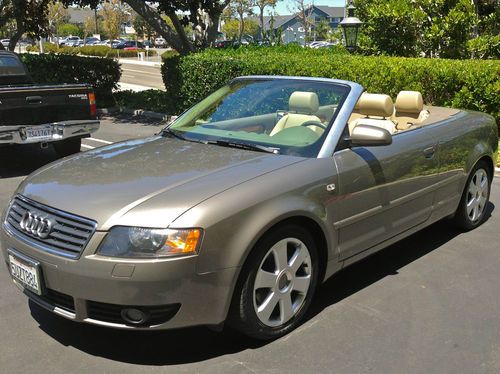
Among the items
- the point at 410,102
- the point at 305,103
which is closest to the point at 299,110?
the point at 305,103

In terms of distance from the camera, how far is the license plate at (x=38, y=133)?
7828 mm

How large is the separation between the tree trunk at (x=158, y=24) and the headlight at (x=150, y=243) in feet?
44.6

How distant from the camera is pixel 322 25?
51.0m

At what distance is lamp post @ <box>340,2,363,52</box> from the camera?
1224 centimetres

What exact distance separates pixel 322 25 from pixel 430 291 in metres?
49.6

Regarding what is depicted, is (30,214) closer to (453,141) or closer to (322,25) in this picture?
(453,141)

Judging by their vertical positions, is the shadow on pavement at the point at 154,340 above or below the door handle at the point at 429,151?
below

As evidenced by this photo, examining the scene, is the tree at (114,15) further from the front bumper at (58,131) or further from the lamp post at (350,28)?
the front bumper at (58,131)

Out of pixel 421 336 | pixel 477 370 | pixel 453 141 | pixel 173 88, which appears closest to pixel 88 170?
pixel 421 336

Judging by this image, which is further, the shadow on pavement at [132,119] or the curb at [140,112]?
the curb at [140,112]

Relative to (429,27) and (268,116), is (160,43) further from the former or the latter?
(268,116)

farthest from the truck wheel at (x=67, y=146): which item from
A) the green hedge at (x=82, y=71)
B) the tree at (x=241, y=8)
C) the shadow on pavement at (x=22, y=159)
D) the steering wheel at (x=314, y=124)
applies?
the tree at (x=241, y=8)

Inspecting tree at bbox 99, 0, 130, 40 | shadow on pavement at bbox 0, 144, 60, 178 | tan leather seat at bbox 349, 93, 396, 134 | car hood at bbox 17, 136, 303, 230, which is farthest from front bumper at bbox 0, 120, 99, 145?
tree at bbox 99, 0, 130, 40

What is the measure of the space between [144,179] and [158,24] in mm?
13465
